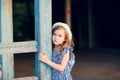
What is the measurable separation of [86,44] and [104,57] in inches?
66.3

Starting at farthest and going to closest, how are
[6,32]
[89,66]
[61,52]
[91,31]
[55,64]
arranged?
[91,31] < [89,66] < [61,52] < [55,64] < [6,32]

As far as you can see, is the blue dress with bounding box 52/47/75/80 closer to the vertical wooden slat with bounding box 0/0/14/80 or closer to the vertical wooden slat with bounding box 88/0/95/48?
the vertical wooden slat with bounding box 0/0/14/80

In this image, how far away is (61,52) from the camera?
12.2ft

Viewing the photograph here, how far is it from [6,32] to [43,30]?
326 millimetres

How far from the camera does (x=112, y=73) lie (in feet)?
24.6

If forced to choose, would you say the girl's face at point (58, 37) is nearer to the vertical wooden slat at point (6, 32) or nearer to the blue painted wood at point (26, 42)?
the blue painted wood at point (26, 42)

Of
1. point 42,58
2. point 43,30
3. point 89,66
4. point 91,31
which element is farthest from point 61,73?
point 91,31

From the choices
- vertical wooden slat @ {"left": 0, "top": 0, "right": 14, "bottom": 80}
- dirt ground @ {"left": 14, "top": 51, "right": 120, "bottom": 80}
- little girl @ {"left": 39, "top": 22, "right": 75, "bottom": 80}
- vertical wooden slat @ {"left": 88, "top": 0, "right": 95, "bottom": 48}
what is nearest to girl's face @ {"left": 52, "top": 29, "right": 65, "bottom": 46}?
little girl @ {"left": 39, "top": 22, "right": 75, "bottom": 80}

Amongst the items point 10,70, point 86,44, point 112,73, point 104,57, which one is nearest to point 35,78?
point 10,70

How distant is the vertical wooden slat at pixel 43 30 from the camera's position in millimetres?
3527

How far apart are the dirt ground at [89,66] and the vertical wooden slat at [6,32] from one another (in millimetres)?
3558

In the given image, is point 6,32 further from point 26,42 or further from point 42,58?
point 42,58

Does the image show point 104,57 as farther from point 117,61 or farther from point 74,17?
point 74,17

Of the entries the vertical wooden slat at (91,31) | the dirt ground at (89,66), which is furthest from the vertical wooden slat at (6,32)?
the vertical wooden slat at (91,31)
